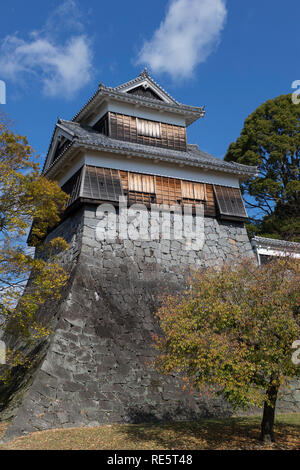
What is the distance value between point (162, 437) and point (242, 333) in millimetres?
3780

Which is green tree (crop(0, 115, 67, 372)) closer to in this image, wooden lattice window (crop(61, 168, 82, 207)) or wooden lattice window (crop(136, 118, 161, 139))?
wooden lattice window (crop(61, 168, 82, 207))

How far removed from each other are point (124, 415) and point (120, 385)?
0.93m

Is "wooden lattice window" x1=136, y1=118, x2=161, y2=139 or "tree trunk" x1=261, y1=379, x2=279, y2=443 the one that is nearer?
"tree trunk" x1=261, y1=379, x2=279, y2=443

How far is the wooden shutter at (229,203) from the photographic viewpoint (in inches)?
792

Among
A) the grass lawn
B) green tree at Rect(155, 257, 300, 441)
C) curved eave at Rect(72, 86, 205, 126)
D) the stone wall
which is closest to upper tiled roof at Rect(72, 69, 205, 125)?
curved eave at Rect(72, 86, 205, 126)

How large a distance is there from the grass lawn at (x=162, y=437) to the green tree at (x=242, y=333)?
29.6 inches

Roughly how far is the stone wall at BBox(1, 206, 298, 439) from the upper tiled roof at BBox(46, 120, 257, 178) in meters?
3.03

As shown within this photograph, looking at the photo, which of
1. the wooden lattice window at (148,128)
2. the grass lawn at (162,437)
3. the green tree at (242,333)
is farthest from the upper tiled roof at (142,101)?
the grass lawn at (162,437)

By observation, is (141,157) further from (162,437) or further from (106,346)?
(162,437)

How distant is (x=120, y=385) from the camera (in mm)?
13320

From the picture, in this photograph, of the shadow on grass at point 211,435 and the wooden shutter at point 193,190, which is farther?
the wooden shutter at point 193,190

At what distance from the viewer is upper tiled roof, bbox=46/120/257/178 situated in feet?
58.0

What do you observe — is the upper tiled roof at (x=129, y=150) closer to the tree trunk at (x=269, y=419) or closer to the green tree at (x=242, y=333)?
the green tree at (x=242, y=333)
